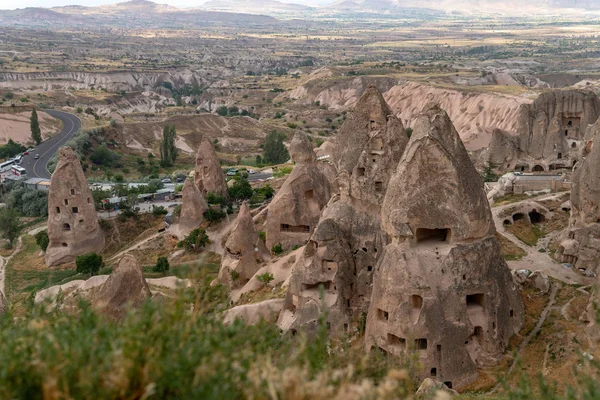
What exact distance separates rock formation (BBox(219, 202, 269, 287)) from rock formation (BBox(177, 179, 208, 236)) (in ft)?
34.5

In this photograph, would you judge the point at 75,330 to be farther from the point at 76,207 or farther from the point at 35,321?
the point at 76,207

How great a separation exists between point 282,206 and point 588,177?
13322 mm

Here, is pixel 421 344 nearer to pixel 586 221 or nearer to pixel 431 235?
pixel 431 235

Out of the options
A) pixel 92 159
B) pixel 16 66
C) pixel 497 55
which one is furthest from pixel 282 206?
pixel 497 55

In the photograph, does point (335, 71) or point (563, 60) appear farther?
point (563, 60)

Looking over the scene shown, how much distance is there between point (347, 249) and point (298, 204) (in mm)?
10069

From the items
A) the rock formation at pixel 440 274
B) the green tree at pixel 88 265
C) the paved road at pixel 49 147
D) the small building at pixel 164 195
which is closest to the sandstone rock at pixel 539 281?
the rock formation at pixel 440 274

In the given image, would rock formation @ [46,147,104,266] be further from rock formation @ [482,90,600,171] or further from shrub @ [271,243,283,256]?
rock formation @ [482,90,600,171]

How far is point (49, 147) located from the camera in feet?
243

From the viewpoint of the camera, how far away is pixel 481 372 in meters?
18.2

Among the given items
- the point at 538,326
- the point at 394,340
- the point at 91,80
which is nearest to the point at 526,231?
the point at 538,326

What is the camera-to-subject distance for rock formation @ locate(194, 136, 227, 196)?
43.3 meters

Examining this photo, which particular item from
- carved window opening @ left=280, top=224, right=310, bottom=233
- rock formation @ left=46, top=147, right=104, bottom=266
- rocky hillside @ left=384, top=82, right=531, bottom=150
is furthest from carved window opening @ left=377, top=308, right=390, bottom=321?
rocky hillside @ left=384, top=82, right=531, bottom=150

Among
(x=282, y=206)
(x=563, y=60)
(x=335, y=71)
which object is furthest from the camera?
(x=563, y=60)
